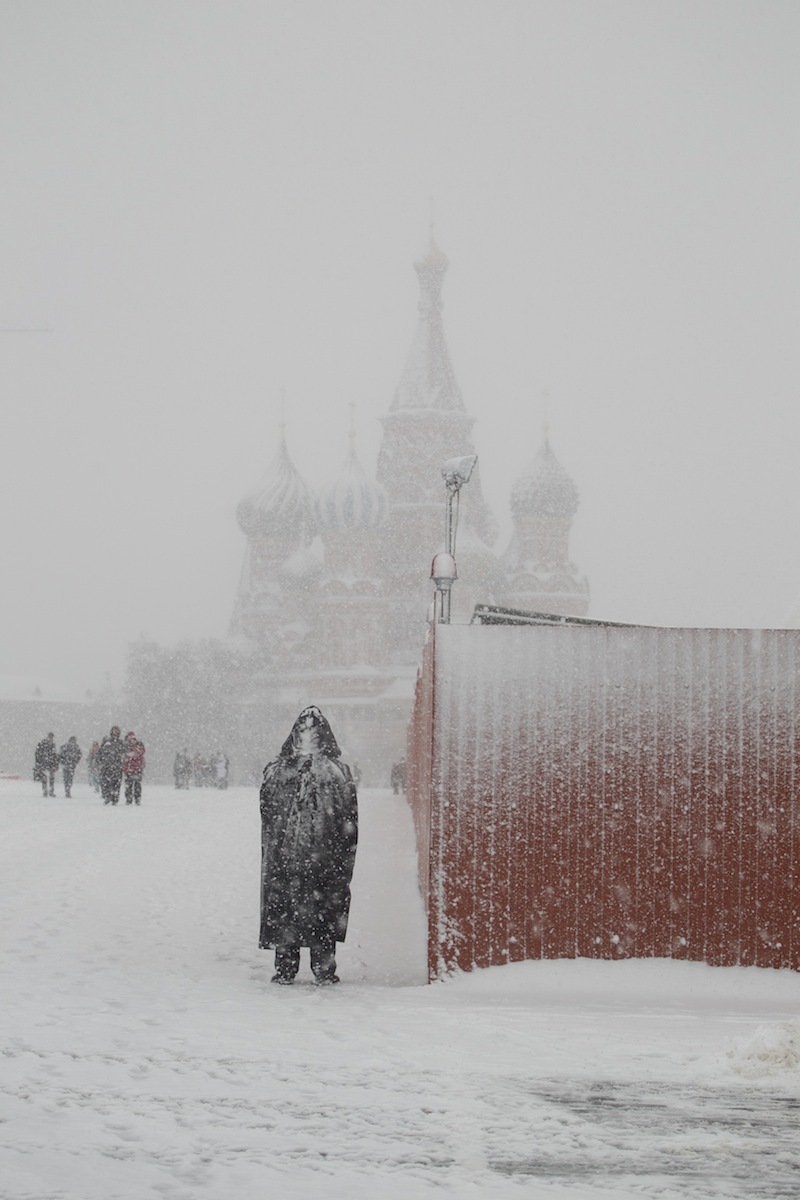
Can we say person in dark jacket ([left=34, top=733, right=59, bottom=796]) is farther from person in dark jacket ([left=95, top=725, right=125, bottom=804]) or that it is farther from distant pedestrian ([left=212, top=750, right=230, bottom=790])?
distant pedestrian ([left=212, top=750, right=230, bottom=790])

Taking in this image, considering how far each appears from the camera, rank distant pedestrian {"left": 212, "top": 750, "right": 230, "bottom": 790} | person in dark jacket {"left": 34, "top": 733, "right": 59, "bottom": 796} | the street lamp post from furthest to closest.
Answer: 1. distant pedestrian {"left": 212, "top": 750, "right": 230, "bottom": 790}
2. person in dark jacket {"left": 34, "top": 733, "right": 59, "bottom": 796}
3. the street lamp post

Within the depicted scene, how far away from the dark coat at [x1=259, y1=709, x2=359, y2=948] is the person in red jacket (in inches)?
885

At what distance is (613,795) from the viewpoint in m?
10.6

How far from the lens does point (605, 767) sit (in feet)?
34.8

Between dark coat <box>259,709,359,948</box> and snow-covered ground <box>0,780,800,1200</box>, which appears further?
dark coat <box>259,709,359,948</box>

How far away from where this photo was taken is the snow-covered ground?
5973mm

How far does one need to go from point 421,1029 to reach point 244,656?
9262cm

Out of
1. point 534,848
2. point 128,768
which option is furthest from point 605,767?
point 128,768

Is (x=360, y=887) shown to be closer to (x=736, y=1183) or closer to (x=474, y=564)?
(x=736, y=1183)

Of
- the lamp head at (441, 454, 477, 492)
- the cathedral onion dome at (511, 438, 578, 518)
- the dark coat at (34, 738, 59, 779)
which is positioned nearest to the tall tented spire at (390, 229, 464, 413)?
the cathedral onion dome at (511, 438, 578, 518)

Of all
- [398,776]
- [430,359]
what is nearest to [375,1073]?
[398,776]

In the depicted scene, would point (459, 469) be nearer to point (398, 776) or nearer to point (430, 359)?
point (398, 776)

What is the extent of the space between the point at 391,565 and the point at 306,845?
87778mm

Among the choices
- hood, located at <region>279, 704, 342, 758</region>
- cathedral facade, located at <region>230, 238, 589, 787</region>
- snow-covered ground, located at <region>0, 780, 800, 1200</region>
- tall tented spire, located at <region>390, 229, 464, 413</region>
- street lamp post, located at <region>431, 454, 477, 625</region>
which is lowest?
snow-covered ground, located at <region>0, 780, 800, 1200</region>
